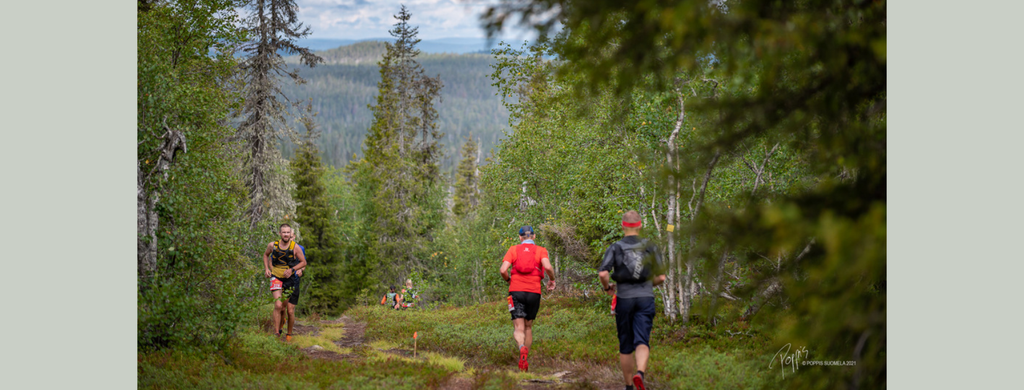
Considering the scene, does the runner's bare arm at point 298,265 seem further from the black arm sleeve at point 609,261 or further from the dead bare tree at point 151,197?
the black arm sleeve at point 609,261

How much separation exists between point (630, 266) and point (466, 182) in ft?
166

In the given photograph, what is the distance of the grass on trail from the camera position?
6801 millimetres

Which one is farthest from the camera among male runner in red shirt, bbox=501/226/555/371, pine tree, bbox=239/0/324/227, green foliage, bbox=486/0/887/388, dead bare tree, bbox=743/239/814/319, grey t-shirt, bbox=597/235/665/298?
pine tree, bbox=239/0/324/227

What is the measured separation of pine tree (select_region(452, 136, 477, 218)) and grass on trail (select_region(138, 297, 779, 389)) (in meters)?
40.3

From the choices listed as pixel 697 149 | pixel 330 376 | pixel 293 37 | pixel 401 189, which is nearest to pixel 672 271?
pixel 330 376

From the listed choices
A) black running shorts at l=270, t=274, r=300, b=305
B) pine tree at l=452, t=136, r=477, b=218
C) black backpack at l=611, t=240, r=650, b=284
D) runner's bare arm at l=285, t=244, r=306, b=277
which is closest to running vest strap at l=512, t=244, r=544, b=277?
black backpack at l=611, t=240, r=650, b=284

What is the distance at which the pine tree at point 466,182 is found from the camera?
54375 millimetres

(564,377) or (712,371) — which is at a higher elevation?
(712,371)

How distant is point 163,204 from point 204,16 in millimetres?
5893

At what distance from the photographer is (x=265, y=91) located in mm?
21094

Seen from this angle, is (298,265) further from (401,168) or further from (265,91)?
(401,168)

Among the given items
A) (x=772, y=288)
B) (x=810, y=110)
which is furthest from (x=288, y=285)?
(x=810, y=110)

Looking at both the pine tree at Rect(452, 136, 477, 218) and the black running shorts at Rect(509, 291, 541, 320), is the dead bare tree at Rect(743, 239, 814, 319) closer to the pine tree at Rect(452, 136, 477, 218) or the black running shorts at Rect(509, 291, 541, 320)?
the black running shorts at Rect(509, 291, 541, 320)

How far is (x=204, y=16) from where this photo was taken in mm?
11570
